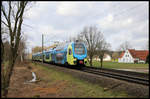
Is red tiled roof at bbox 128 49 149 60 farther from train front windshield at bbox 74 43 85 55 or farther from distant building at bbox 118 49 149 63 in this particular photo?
train front windshield at bbox 74 43 85 55

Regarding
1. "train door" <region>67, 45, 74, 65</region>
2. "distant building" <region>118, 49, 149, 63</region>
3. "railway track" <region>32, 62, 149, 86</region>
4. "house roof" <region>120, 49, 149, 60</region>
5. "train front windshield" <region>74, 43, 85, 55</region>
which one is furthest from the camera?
"house roof" <region>120, 49, 149, 60</region>

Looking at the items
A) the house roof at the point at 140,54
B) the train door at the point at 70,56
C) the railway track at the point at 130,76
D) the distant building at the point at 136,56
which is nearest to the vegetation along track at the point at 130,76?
the railway track at the point at 130,76

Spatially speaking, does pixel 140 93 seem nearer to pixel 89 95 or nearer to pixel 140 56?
pixel 89 95

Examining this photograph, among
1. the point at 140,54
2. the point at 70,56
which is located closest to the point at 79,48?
the point at 70,56

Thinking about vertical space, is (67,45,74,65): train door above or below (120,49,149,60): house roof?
above

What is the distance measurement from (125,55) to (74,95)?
242 ft

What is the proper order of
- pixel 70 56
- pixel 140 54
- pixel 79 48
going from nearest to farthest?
pixel 70 56
pixel 79 48
pixel 140 54

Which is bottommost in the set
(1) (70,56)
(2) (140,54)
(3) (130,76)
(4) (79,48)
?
(2) (140,54)

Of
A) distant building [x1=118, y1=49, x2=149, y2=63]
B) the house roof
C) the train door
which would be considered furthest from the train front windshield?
the house roof

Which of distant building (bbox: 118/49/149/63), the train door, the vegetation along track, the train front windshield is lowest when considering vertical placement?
distant building (bbox: 118/49/149/63)

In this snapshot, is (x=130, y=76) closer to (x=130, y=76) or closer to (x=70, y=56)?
(x=130, y=76)

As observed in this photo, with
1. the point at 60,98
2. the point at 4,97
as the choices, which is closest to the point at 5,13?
the point at 4,97

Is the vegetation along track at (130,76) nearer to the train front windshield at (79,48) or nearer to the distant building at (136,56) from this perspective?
the train front windshield at (79,48)

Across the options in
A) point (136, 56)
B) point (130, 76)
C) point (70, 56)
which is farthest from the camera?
point (136, 56)
